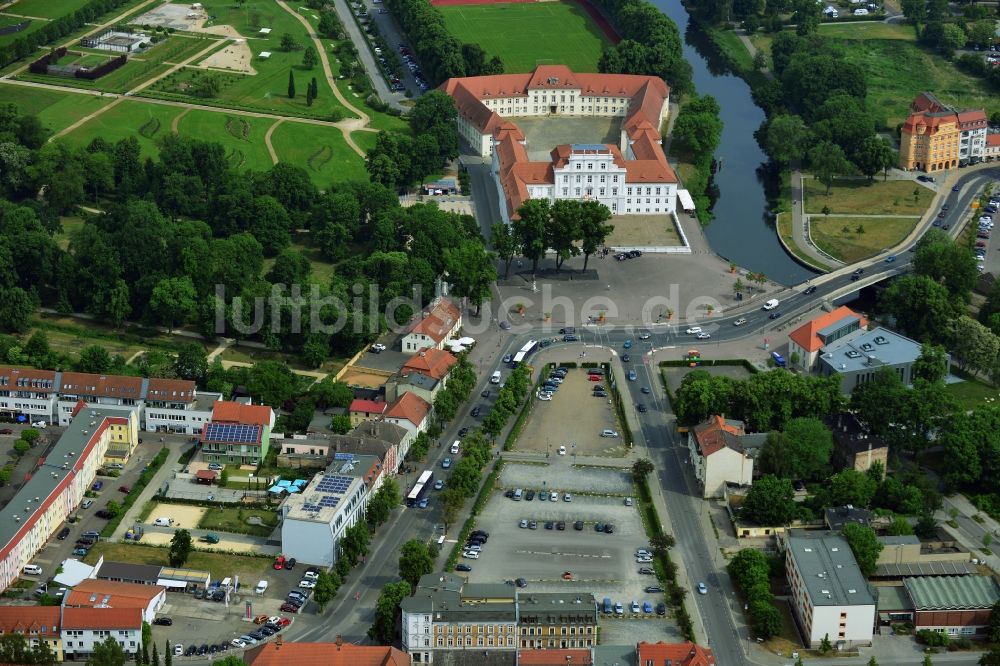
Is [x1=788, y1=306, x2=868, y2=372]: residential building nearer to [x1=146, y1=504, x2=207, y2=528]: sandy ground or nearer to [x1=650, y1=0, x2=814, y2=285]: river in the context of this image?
[x1=650, y1=0, x2=814, y2=285]: river

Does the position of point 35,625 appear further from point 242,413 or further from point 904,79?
point 904,79

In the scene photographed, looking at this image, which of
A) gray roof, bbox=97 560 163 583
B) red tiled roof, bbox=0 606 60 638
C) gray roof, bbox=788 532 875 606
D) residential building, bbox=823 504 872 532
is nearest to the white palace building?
residential building, bbox=823 504 872 532

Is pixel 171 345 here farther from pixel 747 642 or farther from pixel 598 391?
pixel 747 642

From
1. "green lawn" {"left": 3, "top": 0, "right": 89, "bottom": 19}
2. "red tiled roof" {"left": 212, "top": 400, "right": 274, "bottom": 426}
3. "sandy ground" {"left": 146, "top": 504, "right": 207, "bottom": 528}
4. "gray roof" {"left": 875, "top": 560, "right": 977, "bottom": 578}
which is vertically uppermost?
"green lawn" {"left": 3, "top": 0, "right": 89, "bottom": 19}

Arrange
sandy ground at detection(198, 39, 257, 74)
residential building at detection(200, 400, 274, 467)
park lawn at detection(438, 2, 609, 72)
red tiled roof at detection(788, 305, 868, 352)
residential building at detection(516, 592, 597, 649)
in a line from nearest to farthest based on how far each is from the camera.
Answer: residential building at detection(516, 592, 597, 649) → residential building at detection(200, 400, 274, 467) → red tiled roof at detection(788, 305, 868, 352) → sandy ground at detection(198, 39, 257, 74) → park lawn at detection(438, 2, 609, 72)

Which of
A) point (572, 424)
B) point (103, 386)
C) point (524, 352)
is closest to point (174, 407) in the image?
point (103, 386)

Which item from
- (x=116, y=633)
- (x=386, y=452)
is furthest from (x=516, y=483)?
(x=116, y=633)
